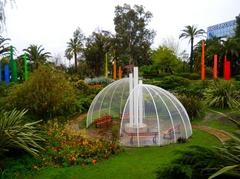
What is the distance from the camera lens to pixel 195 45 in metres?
47.7

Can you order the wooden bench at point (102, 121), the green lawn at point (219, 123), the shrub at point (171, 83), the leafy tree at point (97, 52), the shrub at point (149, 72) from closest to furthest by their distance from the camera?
1. the green lawn at point (219, 123)
2. the wooden bench at point (102, 121)
3. the shrub at point (171, 83)
4. the shrub at point (149, 72)
5. the leafy tree at point (97, 52)

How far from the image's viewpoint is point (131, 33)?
52.0m

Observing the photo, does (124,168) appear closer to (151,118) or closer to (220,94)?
(151,118)

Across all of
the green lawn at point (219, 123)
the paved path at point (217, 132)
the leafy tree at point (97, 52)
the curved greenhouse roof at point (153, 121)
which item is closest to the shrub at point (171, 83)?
the green lawn at point (219, 123)

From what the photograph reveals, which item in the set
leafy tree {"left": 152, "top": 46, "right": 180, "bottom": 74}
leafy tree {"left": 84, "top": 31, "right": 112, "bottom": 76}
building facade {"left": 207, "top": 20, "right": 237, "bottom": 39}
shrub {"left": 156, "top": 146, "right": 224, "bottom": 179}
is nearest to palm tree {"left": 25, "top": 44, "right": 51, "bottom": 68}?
leafy tree {"left": 84, "top": 31, "right": 112, "bottom": 76}

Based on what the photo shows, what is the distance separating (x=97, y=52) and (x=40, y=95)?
33.7m

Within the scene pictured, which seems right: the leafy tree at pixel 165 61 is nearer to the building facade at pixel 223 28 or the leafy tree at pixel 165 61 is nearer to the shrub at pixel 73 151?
the shrub at pixel 73 151

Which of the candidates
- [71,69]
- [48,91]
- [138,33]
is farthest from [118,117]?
[138,33]

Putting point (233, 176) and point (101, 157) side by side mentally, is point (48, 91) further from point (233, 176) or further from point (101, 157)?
point (233, 176)

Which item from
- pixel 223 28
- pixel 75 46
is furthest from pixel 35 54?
pixel 223 28

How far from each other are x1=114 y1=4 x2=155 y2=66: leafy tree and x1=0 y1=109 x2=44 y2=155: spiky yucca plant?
42.9 meters

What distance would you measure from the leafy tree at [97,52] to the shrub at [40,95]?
106 feet

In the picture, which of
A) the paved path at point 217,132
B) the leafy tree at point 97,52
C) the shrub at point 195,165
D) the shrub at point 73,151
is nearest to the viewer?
the shrub at point 195,165

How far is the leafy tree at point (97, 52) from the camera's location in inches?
1827
